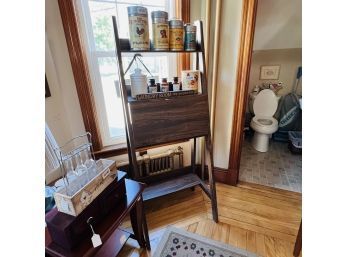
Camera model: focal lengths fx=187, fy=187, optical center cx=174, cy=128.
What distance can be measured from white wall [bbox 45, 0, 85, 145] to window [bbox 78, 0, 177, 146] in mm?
170

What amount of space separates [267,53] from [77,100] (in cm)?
269

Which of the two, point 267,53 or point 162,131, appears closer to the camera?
point 162,131

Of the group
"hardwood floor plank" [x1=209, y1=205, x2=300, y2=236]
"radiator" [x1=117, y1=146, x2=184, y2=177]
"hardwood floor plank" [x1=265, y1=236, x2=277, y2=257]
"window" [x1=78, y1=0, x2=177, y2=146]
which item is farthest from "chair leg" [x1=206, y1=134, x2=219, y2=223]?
"window" [x1=78, y1=0, x2=177, y2=146]

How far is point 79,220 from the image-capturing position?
2.40 ft

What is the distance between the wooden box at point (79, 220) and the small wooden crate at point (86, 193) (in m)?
0.02

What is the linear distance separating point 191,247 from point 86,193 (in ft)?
3.17

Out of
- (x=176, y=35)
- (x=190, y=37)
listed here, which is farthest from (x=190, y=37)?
(x=176, y=35)

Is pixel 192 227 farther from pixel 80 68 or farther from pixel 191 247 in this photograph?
pixel 80 68

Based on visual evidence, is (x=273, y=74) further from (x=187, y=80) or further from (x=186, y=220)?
(x=186, y=220)

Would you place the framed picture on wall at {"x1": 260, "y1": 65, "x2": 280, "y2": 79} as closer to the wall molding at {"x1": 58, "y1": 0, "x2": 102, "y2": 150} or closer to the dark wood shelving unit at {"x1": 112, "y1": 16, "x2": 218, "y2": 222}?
the dark wood shelving unit at {"x1": 112, "y1": 16, "x2": 218, "y2": 222}
